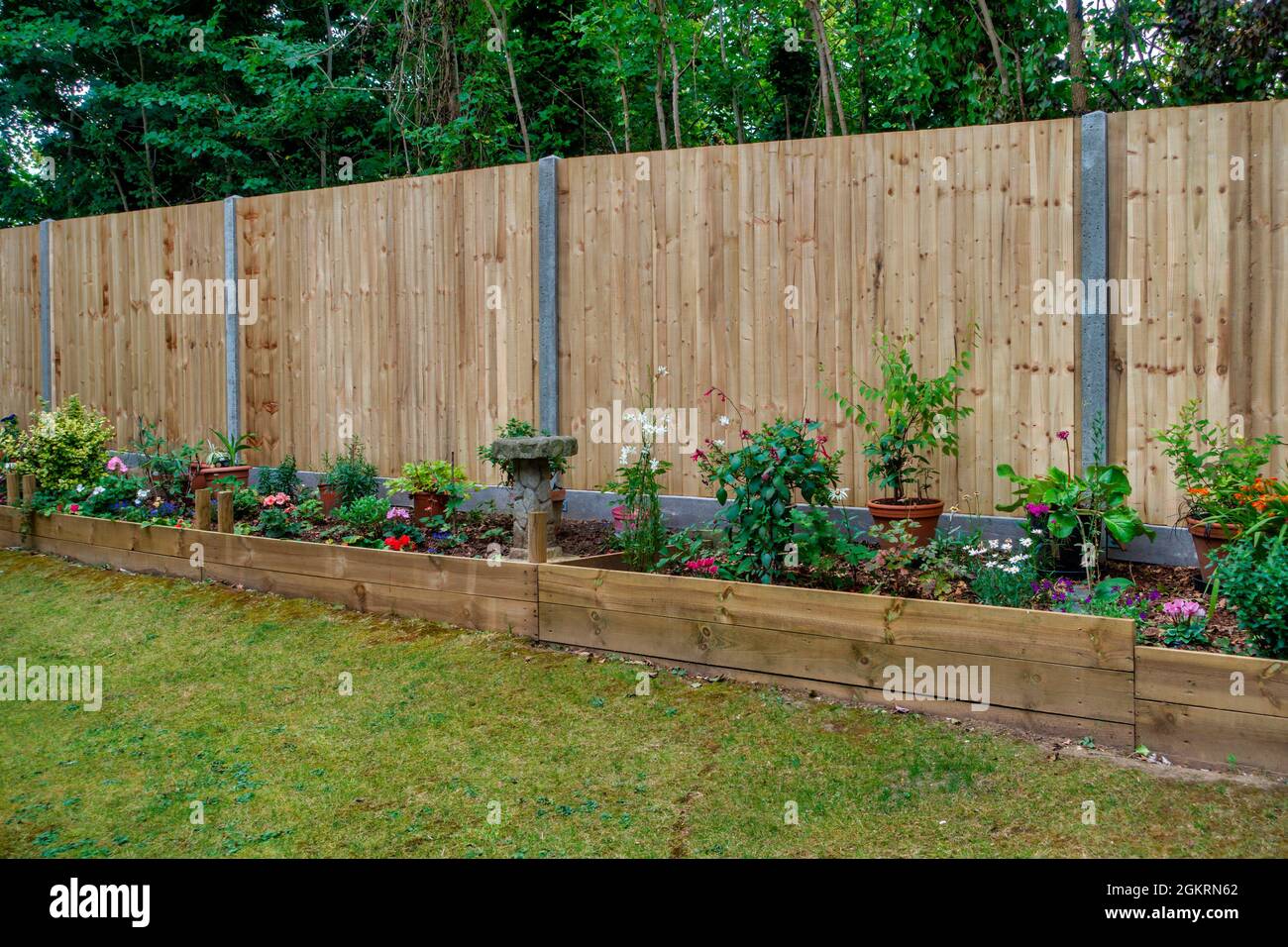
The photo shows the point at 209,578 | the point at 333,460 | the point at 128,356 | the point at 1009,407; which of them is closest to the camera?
the point at 1009,407

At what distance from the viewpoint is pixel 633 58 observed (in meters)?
11.1

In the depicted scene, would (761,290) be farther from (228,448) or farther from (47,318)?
(47,318)

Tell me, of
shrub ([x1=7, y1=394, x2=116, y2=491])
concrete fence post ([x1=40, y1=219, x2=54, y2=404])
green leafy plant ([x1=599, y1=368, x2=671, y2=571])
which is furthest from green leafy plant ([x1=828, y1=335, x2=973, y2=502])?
concrete fence post ([x1=40, y1=219, x2=54, y2=404])

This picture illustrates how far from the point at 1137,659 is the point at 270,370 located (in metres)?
7.21

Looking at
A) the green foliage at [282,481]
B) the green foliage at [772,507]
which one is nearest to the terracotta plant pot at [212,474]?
the green foliage at [282,481]

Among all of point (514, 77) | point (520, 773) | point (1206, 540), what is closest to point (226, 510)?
point (520, 773)

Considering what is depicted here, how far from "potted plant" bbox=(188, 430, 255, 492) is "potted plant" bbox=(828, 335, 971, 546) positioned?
4.63 meters

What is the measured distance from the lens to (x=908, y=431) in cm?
606

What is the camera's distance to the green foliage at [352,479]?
749 cm

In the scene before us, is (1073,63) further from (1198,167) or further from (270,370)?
(270,370)

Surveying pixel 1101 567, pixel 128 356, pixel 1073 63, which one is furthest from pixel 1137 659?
pixel 128 356

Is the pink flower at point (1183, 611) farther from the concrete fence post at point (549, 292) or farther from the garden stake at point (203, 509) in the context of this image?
the garden stake at point (203, 509)

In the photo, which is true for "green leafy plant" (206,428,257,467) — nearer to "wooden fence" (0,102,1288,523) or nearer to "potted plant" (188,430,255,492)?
"potted plant" (188,430,255,492)

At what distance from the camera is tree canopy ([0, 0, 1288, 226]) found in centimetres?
842
